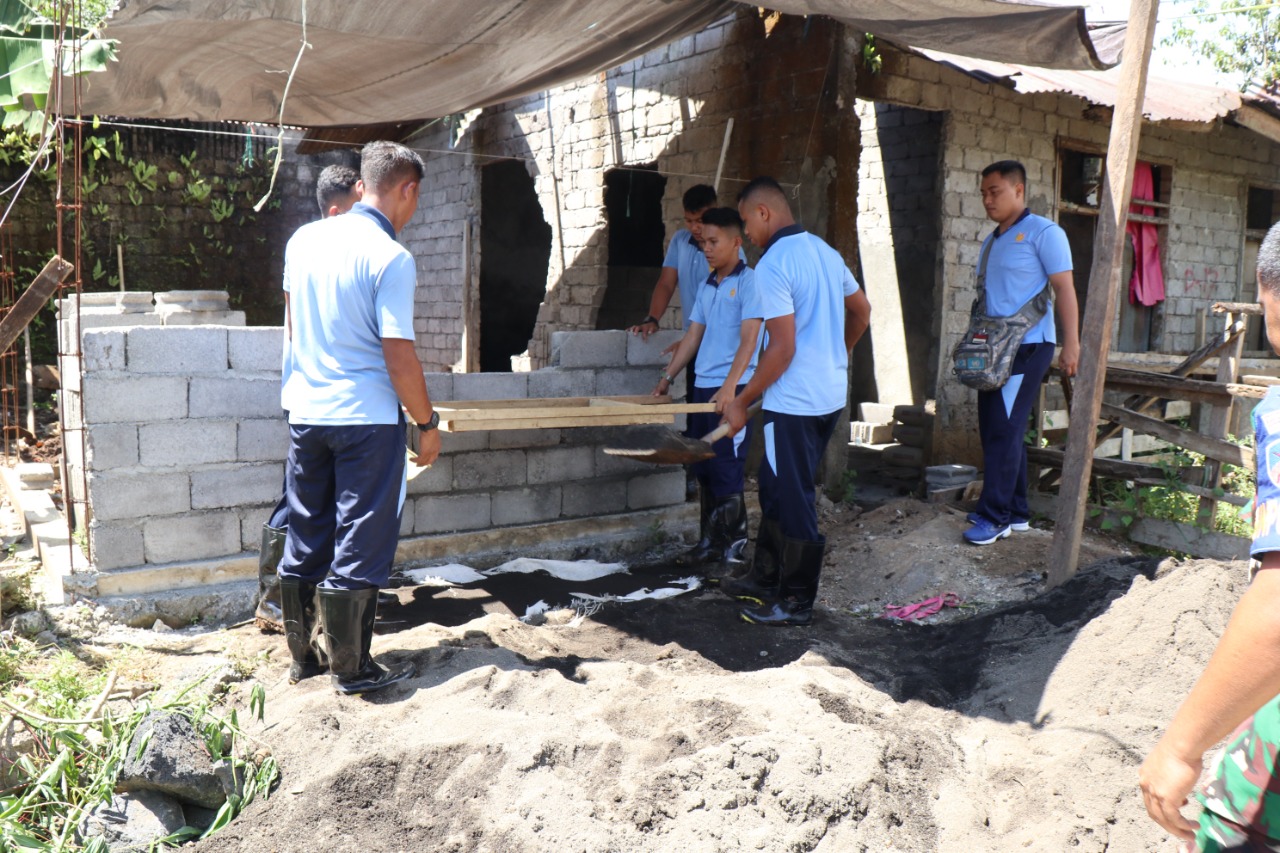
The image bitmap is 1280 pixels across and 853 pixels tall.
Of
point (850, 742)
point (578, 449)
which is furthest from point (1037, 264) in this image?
point (850, 742)

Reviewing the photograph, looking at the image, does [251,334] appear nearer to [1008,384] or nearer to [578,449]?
[578,449]

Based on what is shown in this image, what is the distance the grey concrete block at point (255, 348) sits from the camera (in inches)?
172

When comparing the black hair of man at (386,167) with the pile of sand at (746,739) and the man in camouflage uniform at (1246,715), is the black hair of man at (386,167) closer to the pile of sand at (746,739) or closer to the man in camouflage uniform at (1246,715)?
the pile of sand at (746,739)

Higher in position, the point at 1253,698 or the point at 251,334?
the point at 251,334

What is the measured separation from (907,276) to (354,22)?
527 centimetres

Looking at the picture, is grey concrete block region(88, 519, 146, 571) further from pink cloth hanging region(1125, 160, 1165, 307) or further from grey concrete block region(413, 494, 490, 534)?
pink cloth hanging region(1125, 160, 1165, 307)

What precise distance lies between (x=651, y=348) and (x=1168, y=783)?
14.4 feet

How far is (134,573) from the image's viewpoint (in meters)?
4.14

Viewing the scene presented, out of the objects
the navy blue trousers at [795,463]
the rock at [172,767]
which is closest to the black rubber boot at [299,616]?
the rock at [172,767]

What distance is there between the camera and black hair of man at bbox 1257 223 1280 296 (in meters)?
1.59

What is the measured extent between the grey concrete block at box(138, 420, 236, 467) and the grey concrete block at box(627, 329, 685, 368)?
2.24 metres

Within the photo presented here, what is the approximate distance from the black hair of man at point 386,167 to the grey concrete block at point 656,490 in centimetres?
268

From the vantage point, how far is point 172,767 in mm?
2697

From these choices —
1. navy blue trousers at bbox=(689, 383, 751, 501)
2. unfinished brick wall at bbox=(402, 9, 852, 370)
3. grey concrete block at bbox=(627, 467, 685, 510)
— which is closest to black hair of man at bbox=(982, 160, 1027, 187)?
unfinished brick wall at bbox=(402, 9, 852, 370)
